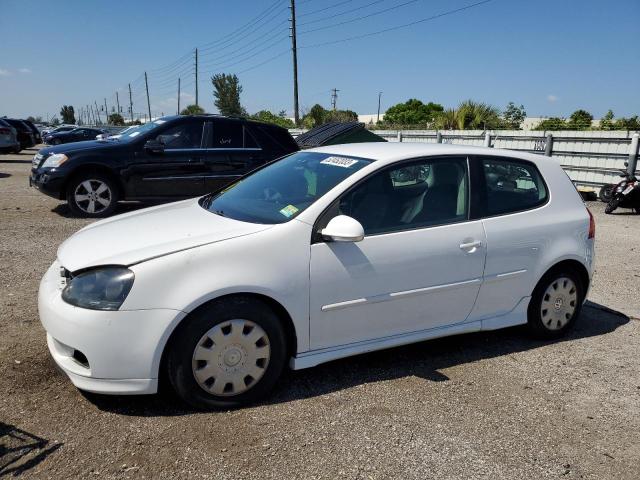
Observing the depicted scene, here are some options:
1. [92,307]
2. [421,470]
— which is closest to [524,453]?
[421,470]

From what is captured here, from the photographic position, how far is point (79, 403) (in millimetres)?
3086

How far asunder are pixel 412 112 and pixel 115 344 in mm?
61591

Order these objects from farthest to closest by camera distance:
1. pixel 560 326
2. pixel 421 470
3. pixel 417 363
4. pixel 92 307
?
1. pixel 560 326
2. pixel 417 363
3. pixel 92 307
4. pixel 421 470

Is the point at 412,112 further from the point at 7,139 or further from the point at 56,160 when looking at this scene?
the point at 56,160

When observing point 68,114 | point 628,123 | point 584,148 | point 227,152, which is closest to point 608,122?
point 628,123

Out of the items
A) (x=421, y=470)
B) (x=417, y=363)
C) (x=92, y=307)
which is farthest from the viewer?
(x=417, y=363)

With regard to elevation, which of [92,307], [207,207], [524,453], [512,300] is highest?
[207,207]

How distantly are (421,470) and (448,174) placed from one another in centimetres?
206

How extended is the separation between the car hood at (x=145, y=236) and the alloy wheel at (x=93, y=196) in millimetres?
5067

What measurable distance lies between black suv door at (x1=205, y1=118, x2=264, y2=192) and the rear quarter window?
529 centimetres

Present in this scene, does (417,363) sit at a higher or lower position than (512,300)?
lower

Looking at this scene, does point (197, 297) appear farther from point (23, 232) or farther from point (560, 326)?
point (23, 232)

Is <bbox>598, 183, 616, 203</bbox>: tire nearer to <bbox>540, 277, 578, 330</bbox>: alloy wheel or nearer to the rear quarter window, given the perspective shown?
<bbox>540, 277, 578, 330</bbox>: alloy wheel

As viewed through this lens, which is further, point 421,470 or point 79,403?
point 79,403
